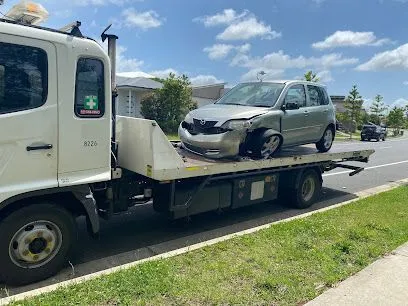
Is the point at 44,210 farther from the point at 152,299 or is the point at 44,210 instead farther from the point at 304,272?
the point at 304,272

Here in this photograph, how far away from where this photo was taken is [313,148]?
8.36 m

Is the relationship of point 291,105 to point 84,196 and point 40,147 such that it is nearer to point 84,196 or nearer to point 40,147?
point 84,196

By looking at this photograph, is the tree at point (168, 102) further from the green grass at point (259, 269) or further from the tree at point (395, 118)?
the tree at point (395, 118)

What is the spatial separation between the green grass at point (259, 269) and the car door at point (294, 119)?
5.01 feet

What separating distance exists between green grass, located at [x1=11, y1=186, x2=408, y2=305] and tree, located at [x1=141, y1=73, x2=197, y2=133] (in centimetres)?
2296

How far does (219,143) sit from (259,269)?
2.07m

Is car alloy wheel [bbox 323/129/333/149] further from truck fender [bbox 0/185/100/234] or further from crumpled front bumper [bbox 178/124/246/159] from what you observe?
truck fender [bbox 0/185/100/234]

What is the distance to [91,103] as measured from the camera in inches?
167

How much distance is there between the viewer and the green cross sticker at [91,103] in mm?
4203

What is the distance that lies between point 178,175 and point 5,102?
2.15m

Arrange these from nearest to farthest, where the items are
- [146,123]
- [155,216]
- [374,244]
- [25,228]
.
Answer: [25,228]
[146,123]
[374,244]
[155,216]

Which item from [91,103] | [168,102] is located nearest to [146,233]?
[91,103]

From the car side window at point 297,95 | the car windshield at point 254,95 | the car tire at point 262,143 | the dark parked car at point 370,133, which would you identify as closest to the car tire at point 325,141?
the car side window at point 297,95

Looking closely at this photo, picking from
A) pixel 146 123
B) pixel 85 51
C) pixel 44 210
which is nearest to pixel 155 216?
pixel 146 123
